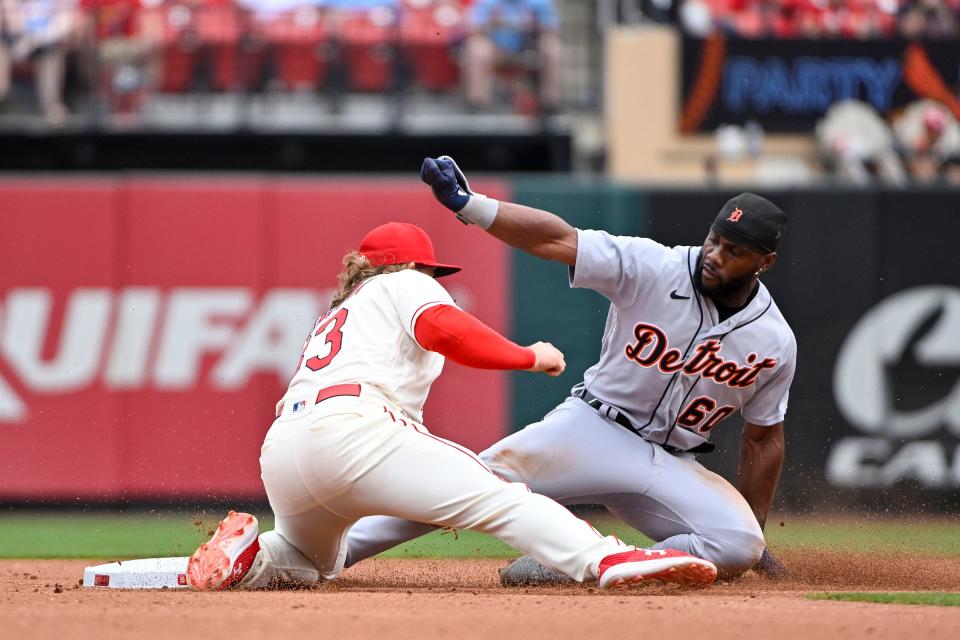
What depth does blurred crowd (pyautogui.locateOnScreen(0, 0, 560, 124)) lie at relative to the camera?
11.6 m

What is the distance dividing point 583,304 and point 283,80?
4.44 metres

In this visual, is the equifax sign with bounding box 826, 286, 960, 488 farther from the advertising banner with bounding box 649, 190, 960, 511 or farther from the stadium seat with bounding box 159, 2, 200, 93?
the stadium seat with bounding box 159, 2, 200, 93

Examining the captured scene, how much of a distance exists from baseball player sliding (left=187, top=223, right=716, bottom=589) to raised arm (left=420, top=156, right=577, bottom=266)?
0.96ft

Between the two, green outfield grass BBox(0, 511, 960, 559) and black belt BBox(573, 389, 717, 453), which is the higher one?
black belt BBox(573, 389, 717, 453)

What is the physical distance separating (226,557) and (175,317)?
13.6 ft

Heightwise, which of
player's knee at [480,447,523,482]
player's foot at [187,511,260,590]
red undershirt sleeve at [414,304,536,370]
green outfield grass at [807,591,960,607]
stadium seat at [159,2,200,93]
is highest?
stadium seat at [159,2,200,93]

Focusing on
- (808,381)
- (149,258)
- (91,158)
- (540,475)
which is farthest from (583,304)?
(91,158)

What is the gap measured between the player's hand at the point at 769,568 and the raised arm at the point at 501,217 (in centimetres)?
155

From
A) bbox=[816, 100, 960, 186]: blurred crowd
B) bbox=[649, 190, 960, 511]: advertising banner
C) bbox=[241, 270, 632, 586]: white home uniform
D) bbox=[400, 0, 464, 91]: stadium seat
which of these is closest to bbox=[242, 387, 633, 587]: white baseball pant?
bbox=[241, 270, 632, 586]: white home uniform

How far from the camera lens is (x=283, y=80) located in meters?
11.9

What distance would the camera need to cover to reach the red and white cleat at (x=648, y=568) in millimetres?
4461

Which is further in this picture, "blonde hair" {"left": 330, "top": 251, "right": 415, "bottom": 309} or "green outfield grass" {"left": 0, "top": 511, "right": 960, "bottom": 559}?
"green outfield grass" {"left": 0, "top": 511, "right": 960, "bottom": 559}

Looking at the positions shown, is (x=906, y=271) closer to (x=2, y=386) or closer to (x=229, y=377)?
(x=229, y=377)

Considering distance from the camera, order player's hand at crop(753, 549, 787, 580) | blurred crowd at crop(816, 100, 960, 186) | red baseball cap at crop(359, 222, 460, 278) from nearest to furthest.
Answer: red baseball cap at crop(359, 222, 460, 278) < player's hand at crop(753, 549, 787, 580) < blurred crowd at crop(816, 100, 960, 186)
